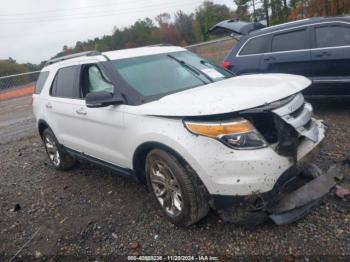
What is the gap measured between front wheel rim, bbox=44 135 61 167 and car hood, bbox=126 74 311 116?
248 cm

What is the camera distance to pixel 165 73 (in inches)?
151

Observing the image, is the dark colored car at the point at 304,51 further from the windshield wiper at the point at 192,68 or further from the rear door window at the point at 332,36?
the windshield wiper at the point at 192,68

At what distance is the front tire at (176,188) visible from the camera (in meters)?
2.90

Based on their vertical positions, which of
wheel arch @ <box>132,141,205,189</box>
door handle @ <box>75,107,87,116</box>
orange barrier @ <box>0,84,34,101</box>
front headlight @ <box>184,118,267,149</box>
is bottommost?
orange barrier @ <box>0,84,34,101</box>

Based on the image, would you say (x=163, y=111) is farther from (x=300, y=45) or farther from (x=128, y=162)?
(x=300, y=45)

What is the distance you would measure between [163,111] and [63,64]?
253 centimetres

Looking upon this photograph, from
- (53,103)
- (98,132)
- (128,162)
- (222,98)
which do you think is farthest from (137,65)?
(53,103)

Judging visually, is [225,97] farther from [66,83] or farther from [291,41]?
[291,41]

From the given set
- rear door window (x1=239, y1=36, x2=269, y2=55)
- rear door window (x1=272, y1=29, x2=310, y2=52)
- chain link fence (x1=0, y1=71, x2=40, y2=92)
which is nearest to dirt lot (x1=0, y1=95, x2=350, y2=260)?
rear door window (x1=272, y1=29, x2=310, y2=52)

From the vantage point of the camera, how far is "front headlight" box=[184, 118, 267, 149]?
269cm

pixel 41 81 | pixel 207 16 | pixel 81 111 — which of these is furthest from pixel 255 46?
pixel 207 16

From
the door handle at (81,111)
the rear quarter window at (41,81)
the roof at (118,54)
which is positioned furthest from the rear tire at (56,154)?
the roof at (118,54)

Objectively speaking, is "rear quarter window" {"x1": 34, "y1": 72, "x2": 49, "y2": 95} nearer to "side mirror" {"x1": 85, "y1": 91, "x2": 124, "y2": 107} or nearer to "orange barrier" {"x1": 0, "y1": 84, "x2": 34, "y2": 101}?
"side mirror" {"x1": 85, "y1": 91, "x2": 124, "y2": 107}

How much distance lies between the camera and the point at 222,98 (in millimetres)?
2863
